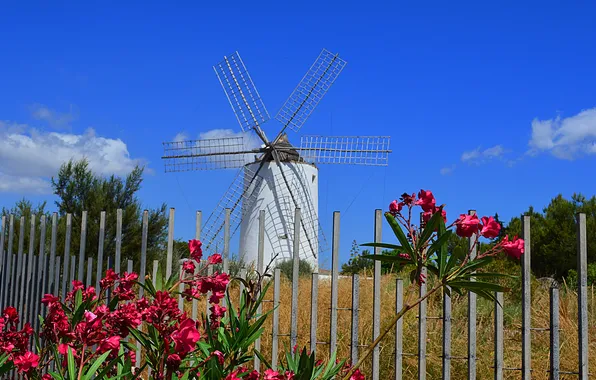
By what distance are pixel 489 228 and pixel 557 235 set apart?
19.8 meters

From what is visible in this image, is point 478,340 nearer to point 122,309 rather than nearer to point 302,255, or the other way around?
point 122,309

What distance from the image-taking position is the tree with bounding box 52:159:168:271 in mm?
9867

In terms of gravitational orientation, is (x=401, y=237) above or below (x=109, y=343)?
above

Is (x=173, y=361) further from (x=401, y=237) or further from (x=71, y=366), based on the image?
(x=401, y=237)

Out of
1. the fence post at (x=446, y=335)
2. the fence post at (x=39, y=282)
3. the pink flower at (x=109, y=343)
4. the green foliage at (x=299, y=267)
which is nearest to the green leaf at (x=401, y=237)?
the pink flower at (x=109, y=343)

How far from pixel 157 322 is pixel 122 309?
0.25 meters

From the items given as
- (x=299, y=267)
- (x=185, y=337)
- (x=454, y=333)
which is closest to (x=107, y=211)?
(x=299, y=267)

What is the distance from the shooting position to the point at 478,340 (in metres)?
A: 5.37

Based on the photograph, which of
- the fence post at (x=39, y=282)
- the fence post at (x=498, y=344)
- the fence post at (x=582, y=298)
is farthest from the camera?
the fence post at (x=39, y=282)

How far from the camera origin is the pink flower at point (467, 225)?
61.7 inches

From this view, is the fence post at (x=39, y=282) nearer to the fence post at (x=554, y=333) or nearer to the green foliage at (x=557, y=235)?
the fence post at (x=554, y=333)

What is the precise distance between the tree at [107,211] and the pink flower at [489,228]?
25.5 feet

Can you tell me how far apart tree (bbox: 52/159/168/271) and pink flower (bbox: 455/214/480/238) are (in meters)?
7.78

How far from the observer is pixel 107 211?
10984mm
